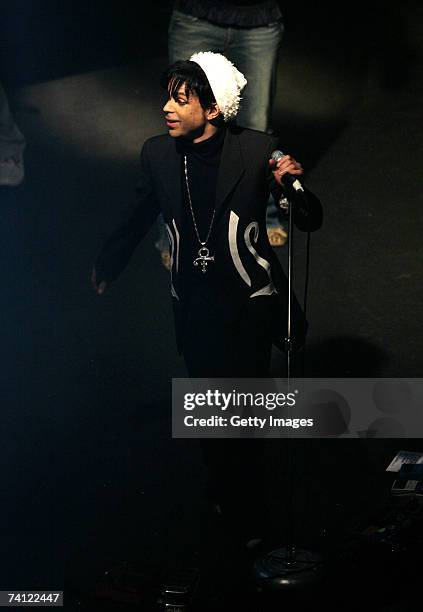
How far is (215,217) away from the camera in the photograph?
429cm

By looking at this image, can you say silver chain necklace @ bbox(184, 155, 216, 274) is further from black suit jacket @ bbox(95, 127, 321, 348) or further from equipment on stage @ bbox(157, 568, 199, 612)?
equipment on stage @ bbox(157, 568, 199, 612)

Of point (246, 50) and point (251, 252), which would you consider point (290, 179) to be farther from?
point (246, 50)

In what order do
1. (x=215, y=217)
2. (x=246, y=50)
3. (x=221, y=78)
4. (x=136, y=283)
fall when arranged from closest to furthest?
1. (x=221, y=78)
2. (x=215, y=217)
3. (x=246, y=50)
4. (x=136, y=283)

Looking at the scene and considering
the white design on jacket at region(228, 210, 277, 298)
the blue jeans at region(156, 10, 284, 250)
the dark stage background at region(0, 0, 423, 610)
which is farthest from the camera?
the blue jeans at region(156, 10, 284, 250)

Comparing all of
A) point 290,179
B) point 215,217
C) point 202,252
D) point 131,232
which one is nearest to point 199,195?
point 215,217

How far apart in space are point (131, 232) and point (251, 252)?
538 millimetres

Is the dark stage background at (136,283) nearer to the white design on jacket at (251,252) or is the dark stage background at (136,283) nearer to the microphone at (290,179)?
the white design on jacket at (251,252)

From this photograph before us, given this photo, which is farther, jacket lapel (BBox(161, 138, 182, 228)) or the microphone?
jacket lapel (BBox(161, 138, 182, 228))

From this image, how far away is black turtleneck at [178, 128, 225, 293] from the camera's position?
14.0 ft

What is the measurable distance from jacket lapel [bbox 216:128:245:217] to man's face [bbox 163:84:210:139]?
126 mm

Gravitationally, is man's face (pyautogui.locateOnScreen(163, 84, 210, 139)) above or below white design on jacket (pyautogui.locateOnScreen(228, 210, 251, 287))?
above

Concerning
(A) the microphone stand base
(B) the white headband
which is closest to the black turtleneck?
(B) the white headband

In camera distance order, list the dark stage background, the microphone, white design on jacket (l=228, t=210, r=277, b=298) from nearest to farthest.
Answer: the microphone → white design on jacket (l=228, t=210, r=277, b=298) → the dark stage background

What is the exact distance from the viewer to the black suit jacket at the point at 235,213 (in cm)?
425
